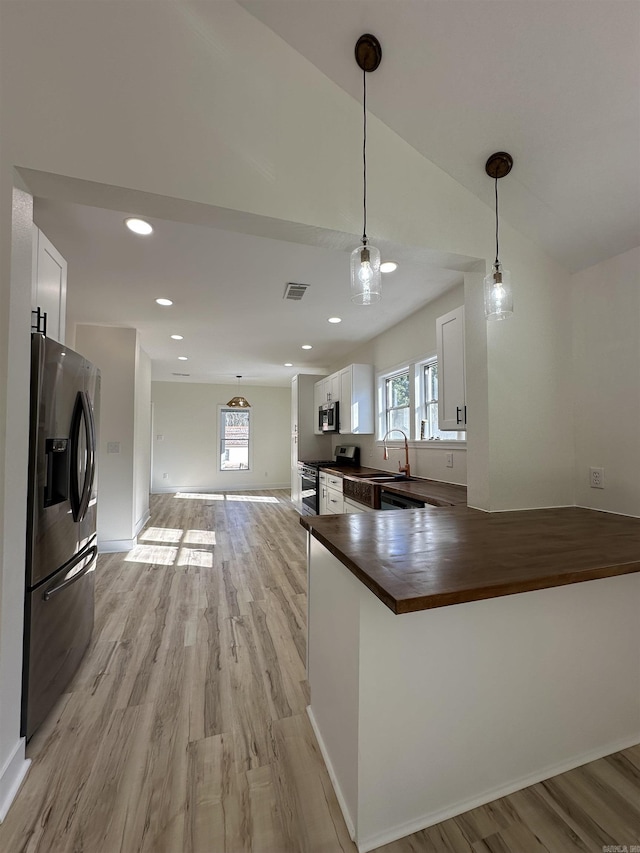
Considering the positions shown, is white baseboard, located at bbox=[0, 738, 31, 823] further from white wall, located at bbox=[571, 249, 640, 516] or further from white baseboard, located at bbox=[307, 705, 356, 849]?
white wall, located at bbox=[571, 249, 640, 516]

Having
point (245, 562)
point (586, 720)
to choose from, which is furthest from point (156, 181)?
point (245, 562)

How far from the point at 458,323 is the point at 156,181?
1910 millimetres

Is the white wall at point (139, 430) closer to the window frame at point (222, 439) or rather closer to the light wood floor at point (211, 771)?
the light wood floor at point (211, 771)

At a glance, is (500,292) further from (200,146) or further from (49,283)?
(49,283)

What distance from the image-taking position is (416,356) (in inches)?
152

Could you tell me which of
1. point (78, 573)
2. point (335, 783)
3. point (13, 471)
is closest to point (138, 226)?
point (13, 471)

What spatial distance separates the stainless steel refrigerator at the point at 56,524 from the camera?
4.89 feet

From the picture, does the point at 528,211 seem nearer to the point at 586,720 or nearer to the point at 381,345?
the point at 586,720

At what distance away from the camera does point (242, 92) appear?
60.9 inches

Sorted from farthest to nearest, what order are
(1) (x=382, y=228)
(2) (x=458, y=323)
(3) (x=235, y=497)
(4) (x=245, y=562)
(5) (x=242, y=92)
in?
(3) (x=235, y=497), (4) (x=245, y=562), (2) (x=458, y=323), (1) (x=382, y=228), (5) (x=242, y=92)

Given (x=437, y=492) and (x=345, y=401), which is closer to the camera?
(x=437, y=492)

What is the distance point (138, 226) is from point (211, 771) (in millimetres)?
2840

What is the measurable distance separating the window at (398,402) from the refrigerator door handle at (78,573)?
317 centimetres

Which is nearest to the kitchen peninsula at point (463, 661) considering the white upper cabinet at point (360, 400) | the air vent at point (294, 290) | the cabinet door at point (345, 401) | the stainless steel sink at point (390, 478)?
the stainless steel sink at point (390, 478)
